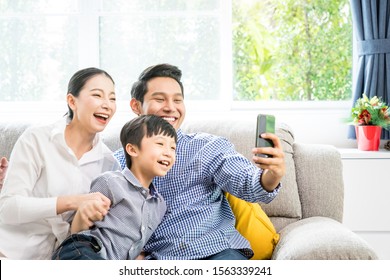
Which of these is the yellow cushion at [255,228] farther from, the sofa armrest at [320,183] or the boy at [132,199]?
the boy at [132,199]

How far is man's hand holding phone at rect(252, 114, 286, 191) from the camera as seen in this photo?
170 cm

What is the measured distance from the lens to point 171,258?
1982mm

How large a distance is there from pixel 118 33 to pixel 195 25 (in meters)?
0.48

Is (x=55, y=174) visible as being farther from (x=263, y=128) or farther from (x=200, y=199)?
(x=263, y=128)

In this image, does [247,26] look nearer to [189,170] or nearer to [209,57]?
[209,57]

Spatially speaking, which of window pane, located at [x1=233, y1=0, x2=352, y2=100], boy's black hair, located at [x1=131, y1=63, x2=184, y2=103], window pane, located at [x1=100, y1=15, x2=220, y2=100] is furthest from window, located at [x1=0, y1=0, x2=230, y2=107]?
boy's black hair, located at [x1=131, y1=63, x2=184, y2=103]

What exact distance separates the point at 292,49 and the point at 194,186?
7.30 ft

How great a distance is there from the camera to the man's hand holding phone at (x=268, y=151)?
5.59ft

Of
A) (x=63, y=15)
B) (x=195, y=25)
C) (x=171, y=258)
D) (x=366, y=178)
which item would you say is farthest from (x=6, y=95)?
(x=171, y=258)

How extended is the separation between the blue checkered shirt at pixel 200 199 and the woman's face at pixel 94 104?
27 cm

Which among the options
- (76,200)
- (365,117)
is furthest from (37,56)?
(76,200)

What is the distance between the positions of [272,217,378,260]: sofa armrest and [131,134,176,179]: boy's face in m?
0.44

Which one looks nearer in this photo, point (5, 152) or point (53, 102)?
point (5, 152)

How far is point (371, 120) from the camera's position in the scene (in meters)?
3.63
